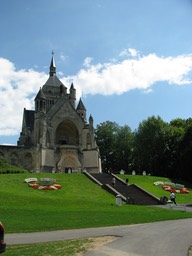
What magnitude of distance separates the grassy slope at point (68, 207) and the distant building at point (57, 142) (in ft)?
52.4

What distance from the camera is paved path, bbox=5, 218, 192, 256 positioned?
12172 mm

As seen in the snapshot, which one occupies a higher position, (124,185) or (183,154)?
(183,154)

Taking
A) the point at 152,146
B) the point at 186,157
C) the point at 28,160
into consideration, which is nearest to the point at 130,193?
the point at 186,157

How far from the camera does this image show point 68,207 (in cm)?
2992

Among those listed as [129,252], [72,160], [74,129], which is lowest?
[129,252]

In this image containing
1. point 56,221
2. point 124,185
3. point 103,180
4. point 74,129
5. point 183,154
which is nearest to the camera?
point 56,221

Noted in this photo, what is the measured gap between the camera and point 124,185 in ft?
163

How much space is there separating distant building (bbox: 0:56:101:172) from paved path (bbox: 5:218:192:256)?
1839 inches

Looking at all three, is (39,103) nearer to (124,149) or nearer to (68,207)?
(124,149)

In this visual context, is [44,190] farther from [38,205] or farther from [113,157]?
[113,157]

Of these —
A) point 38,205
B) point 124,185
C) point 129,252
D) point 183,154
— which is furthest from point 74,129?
point 129,252

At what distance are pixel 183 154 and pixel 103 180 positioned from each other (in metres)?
19.6

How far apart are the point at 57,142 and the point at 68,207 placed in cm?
4671

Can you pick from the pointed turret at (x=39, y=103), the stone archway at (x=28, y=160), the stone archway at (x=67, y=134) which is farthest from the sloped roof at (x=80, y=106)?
the stone archway at (x=28, y=160)
